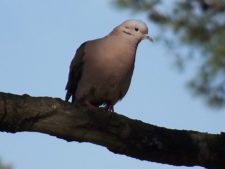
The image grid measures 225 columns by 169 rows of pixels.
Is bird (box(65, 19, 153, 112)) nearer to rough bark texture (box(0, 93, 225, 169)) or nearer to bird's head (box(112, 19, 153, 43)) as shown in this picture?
bird's head (box(112, 19, 153, 43))

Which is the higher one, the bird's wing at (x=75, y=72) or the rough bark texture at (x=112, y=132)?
the bird's wing at (x=75, y=72)

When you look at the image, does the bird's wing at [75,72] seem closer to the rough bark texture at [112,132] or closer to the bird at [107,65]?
the bird at [107,65]

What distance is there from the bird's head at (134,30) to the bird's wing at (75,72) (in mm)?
317

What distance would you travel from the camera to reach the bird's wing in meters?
4.43

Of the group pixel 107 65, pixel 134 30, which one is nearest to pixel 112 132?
pixel 107 65

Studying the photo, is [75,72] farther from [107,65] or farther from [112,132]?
[112,132]

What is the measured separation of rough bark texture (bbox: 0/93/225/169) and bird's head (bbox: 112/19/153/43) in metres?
1.28

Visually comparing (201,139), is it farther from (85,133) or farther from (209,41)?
(209,41)

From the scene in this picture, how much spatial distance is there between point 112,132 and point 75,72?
65.8 inches

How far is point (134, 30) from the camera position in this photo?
4309mm

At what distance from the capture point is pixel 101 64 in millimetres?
4121

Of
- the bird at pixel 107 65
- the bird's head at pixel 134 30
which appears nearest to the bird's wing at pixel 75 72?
the bird at pixel 107 65

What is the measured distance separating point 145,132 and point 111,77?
1170mm

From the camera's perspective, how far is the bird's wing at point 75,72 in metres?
4.43
